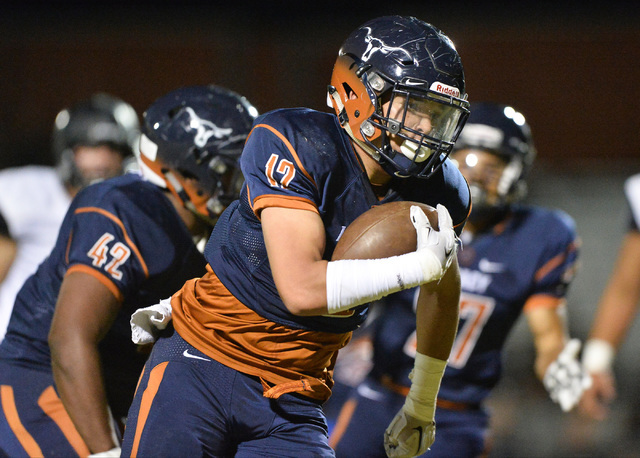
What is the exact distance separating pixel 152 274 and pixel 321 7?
4.54 meters

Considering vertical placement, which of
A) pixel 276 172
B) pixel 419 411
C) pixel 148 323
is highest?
pixel 276 172

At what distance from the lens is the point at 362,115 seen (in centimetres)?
207

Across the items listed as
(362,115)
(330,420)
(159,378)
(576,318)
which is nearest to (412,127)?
(362,115)

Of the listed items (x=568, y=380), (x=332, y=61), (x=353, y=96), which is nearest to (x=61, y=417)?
(x=353, y=96)

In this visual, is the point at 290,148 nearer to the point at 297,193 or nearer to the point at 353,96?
the point at 297,193

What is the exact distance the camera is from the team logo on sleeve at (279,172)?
189 centimetres

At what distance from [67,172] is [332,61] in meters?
2.80

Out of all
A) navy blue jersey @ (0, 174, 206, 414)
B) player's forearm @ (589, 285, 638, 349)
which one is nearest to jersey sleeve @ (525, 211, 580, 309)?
player's forearm @ (589, 285, 638, 349)

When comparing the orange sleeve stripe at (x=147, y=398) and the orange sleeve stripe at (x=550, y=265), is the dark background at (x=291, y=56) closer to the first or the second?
the orange sleeve stripe at (x=550, y=265)

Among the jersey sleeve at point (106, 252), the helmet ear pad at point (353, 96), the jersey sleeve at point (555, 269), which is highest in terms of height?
the helmet ear pad at point (353, 96)

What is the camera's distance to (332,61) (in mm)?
6547

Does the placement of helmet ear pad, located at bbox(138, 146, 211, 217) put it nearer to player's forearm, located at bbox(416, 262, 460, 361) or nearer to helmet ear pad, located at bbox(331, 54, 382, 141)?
helmet ear pad, located at bbox(331, 54, 382, 141)

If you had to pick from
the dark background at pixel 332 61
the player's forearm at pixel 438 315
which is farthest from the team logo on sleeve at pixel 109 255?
the dark background at pixel 332 61

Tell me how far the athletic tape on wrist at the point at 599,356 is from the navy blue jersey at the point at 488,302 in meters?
0.40
